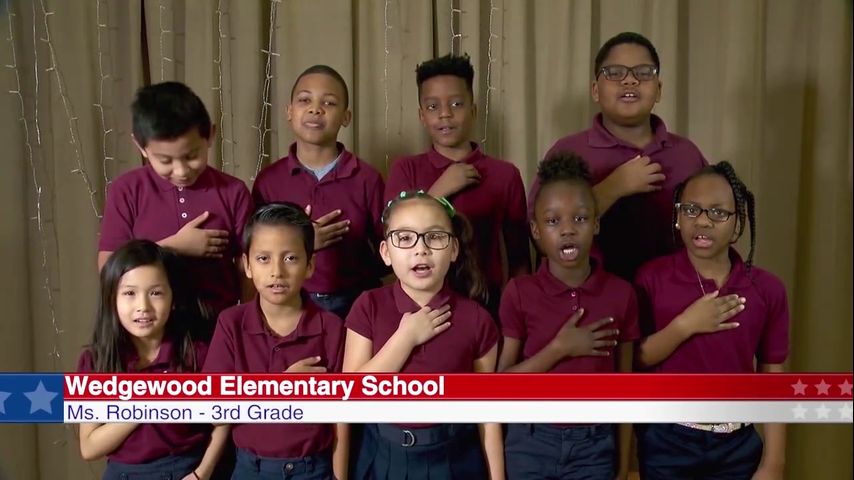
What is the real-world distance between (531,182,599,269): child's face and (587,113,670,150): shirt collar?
0.65 feet

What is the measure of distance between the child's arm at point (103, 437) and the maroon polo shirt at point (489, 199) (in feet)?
2.04

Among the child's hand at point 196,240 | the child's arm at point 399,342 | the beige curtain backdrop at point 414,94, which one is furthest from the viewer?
the beige curtain backdrop at point 414,94

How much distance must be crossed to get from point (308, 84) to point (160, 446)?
0.71 meters

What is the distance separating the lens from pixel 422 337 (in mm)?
1240

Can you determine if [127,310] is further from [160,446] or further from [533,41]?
[533,41]

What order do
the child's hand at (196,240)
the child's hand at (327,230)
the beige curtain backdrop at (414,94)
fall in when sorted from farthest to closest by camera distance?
the beige curtain backdrop at (414,94) → the child's hand at (327,230) → the child's hand at (196,240)

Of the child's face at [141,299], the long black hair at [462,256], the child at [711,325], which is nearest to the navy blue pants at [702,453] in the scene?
the child at [711,325]

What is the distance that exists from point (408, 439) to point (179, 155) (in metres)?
0.62

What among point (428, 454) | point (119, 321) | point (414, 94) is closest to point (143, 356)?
point (119, 321)

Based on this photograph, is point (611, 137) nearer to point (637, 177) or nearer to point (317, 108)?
point (637, 177)

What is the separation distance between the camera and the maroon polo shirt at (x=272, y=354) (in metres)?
1.25

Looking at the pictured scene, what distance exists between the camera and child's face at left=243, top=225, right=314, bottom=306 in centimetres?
126

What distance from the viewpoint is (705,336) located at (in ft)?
4.29

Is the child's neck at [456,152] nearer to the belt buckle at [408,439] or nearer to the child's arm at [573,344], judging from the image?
the child's arm at [573,344]
